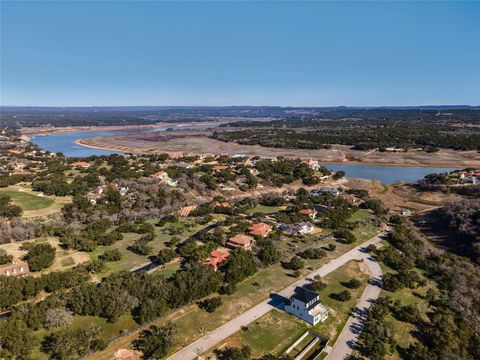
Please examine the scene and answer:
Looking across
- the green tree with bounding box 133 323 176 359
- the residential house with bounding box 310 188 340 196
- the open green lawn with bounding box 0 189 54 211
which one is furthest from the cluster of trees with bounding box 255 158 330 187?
the green tree with bounding box 133 323 176 359

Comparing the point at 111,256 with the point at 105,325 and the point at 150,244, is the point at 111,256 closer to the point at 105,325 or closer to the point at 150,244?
the point at 150,244

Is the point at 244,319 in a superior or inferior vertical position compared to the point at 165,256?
inferior

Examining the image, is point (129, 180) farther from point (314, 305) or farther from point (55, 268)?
point (314, 305)

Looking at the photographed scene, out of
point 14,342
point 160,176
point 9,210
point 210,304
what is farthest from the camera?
point 160,176

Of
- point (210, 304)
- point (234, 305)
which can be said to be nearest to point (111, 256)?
point (210, 304)

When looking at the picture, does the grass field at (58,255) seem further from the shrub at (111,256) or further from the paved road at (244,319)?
the paved road at (244,319)

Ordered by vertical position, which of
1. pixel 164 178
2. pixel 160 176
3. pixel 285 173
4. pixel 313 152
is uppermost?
pixel 160 176

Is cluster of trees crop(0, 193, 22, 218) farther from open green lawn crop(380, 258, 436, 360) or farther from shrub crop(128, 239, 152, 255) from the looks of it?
open green lawn crop(380, 258, 436, 360)
